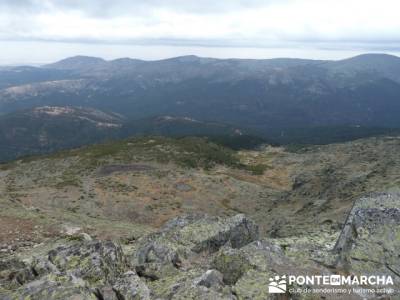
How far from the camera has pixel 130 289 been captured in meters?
13.4

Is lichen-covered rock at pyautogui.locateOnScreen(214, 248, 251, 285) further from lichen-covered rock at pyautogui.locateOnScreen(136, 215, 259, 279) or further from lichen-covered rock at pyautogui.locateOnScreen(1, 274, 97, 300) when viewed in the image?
lichen-covered rock at pyautogui.locateOnScreen(1, 274, 97, 300)

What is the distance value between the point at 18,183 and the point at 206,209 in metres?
36.1

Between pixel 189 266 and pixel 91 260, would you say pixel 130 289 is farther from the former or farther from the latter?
pixel 189 266

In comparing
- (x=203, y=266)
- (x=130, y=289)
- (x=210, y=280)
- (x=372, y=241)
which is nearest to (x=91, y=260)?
(x=130, y=289)

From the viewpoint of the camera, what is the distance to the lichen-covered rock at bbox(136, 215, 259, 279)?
17641mm

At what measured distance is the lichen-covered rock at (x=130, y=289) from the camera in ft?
43.0

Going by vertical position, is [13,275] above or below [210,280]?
below

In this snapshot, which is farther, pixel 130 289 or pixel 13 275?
pixel 13 275

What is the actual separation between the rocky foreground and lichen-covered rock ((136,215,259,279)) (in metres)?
0.06

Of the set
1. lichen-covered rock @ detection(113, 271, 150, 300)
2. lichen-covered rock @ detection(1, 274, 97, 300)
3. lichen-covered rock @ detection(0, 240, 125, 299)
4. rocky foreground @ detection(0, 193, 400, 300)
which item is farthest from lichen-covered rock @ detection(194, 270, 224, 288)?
lichen-covered rock @ detection(1, 274, 97, 300)

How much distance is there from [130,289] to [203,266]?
141 inches

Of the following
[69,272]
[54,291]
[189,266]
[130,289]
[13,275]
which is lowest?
[189,266]

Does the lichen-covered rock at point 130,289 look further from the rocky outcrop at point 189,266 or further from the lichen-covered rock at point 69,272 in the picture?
the lichen-covered rock at point 69,272

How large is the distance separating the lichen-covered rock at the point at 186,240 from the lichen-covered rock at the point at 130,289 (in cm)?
288
